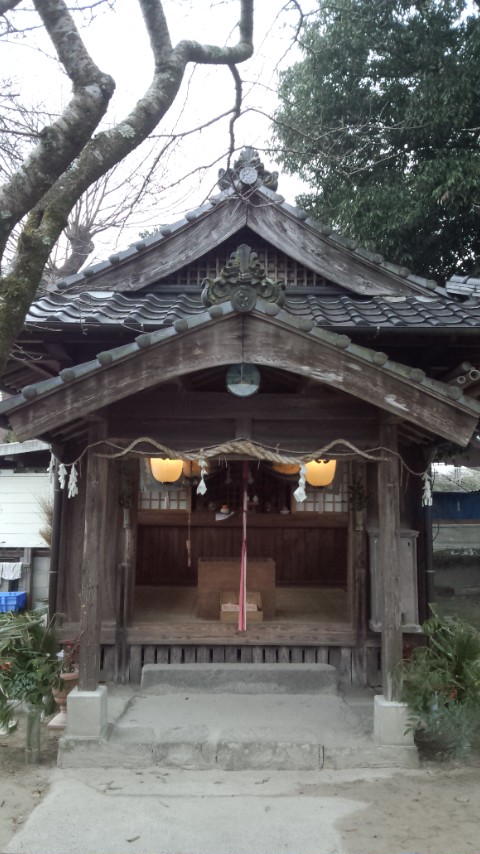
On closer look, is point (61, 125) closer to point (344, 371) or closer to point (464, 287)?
point (344, 371)

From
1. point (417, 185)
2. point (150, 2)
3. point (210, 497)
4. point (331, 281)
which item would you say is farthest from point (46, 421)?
point (417, 185)

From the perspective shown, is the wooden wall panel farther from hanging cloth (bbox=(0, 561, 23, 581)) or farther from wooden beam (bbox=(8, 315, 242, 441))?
wooden beam (bbox=(8, 315, 242, 441))

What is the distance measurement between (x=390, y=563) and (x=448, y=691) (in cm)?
129

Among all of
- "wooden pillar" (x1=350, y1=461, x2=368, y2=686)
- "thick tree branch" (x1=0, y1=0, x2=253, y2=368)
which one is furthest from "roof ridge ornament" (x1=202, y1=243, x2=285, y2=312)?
"wooden pillar" (x1=350, y1=461, x2=368, y2=686)

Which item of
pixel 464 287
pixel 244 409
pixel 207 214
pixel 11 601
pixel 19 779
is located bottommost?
pixel 19 779

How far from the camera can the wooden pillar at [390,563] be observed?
5797mm

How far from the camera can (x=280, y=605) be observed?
968cm

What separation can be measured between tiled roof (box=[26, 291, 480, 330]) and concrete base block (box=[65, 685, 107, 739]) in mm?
3875

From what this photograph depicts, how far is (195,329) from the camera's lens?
5.48 meters

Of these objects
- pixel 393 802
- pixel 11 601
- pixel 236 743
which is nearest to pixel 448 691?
pixel 393 802

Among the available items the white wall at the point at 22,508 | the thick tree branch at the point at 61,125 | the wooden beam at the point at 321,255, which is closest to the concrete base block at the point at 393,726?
the thick tree branch at the point at 61,125

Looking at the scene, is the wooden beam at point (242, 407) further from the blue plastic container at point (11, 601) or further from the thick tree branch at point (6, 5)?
the blue plastic container at point (11, 601)

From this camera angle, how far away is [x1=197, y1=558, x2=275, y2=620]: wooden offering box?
8.60 meters

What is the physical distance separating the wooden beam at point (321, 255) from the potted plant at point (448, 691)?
186 inches
